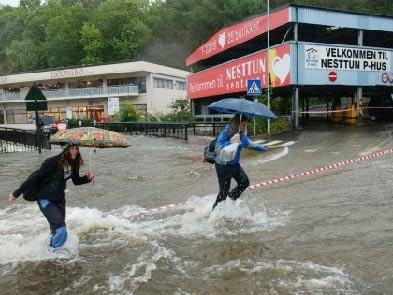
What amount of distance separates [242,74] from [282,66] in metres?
5.41

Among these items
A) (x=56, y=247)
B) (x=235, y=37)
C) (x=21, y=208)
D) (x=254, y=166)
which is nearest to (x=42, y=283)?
(x=56, y=247)

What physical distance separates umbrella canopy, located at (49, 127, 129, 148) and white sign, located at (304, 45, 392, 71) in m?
17.1

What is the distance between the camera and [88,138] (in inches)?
256

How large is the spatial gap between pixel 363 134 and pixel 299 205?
11810 mm

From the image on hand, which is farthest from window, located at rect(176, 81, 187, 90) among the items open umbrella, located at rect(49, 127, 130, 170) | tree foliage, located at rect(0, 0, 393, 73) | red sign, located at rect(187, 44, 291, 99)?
open umbrella, located at rect(49, 127, 130, 170)

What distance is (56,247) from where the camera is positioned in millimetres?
6129

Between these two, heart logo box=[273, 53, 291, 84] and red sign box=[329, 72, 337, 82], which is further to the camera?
red sign box=[329, 72, 337, 82]

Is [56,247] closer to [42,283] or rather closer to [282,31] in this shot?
[42,283]

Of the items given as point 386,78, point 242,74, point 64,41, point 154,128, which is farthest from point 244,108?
point 64,41

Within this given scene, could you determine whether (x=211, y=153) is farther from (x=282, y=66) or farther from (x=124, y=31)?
(x=124, y=31)

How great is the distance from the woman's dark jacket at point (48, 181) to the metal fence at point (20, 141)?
1644cm

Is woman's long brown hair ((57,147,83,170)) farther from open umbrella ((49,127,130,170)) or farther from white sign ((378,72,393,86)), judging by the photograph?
white sign ((378,72,393,86))

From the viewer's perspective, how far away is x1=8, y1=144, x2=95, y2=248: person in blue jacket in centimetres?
584

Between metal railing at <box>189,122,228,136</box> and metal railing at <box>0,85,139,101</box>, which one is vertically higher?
metal railing at <box>0,85,139,101</box>
